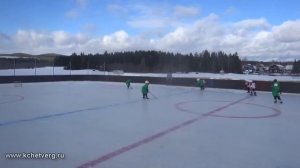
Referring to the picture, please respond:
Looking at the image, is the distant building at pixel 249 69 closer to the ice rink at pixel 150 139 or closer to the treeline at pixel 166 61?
the treeline at pixel 166 61

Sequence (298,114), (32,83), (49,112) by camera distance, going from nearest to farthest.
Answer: (49,112), (298,114), (32,83)

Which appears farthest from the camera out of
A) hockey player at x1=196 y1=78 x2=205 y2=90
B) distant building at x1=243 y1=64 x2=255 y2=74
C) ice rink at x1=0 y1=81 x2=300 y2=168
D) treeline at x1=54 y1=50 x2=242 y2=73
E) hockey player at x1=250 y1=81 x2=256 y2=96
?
distant building at x1=243 y1=64 x2=255 y2=74

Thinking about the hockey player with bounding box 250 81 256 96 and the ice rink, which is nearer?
the ice rink

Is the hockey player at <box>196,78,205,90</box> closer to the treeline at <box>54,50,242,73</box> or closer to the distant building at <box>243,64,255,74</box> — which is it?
the treeline at <box>54,50,242,73</box>

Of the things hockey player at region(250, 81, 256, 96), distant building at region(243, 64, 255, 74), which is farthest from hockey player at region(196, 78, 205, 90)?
distant building at region(243, 64, 255, 74)

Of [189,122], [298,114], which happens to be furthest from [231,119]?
[298,114]

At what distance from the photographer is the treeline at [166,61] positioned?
60188 millimetres

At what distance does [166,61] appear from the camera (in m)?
64.5

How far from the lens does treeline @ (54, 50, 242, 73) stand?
197 feet

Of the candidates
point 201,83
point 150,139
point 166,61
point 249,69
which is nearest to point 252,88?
point 201,83

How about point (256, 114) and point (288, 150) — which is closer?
point (288, 150)

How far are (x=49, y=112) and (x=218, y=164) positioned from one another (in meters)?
6.23

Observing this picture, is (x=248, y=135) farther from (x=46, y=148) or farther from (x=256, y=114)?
(x=46, y=148)

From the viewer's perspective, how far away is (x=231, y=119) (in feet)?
26.7
